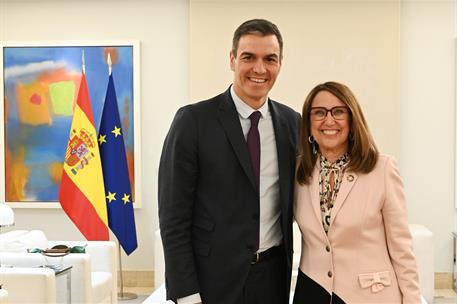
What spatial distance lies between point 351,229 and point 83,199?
4.37 meters

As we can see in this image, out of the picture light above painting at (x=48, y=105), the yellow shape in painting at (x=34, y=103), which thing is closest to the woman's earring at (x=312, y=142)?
the picture light above painting at (x=48, y=105)

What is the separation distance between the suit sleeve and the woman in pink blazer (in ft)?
1.54

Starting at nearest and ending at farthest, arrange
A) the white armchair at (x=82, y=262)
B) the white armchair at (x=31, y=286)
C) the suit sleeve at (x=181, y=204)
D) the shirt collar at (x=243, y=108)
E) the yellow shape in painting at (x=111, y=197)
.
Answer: the suit sleeve at (x=181, y=204) → the shirt collar at (x=243, y=108) → the white armchair at (x=31, y=286) → the white armchair at (x=82, y=262) → the yellow shape in painting at (x=111, y=197)

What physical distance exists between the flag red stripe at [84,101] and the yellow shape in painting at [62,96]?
0.52 meters

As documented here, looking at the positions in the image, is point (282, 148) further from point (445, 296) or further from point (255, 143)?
point (445, 296)

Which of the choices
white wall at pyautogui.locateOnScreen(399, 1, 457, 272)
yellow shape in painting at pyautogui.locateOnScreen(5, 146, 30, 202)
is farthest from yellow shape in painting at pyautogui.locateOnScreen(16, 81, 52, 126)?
white wall at pyautogui.locateOnScreen(399, 1, 457, 272)

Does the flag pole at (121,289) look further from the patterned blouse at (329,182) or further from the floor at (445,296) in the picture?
the patterned blouse at (329,182)

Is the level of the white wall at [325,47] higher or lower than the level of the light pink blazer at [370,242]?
higher

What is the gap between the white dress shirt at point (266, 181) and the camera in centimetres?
267

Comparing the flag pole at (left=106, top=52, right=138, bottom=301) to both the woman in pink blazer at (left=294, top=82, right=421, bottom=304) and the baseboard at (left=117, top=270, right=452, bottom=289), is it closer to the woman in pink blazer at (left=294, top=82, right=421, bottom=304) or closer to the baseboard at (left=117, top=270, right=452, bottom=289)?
the baseboard at (left=117, top=270, right=452, bottom=289)

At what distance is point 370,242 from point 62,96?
17.5 ft

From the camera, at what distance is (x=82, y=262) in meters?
5.42

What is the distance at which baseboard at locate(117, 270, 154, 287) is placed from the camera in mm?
7383

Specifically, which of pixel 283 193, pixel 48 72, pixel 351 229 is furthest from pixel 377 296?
pixel 48 72
